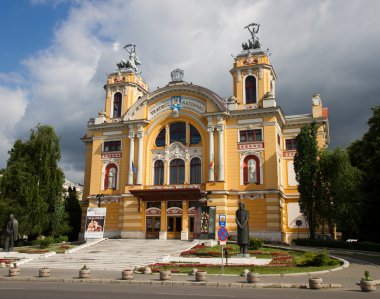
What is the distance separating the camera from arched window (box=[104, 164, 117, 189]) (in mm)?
47719

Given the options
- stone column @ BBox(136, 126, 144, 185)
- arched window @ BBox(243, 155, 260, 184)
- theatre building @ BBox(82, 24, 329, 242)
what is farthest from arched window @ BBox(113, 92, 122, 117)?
arched window @ BBox(243, 155, 260, 184)

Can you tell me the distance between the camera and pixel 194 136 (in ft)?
151

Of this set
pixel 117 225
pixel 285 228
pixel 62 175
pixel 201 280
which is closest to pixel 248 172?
pixel 285 228

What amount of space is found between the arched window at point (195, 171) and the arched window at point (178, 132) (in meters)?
2.92

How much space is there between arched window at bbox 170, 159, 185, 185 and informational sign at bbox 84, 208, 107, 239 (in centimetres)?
1030

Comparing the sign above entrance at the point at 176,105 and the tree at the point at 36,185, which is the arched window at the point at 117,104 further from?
the tree at the point at 36,185

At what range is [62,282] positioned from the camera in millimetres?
18984

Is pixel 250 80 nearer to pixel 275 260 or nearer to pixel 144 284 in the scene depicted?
pixel 275 260

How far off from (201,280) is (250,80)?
31812 mm

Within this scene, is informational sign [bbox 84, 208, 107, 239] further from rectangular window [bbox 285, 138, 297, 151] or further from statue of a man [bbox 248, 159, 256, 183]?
rectangular window [bbox 285, 138, 297, 151]

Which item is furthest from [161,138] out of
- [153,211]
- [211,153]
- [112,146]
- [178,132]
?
[153,211]

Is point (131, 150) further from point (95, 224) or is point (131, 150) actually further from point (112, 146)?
point (95, 224)

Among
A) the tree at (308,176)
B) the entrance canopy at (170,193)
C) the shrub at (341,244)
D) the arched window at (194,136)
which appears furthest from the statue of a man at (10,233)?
the tree at (308,176)

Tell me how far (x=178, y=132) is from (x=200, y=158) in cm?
417
